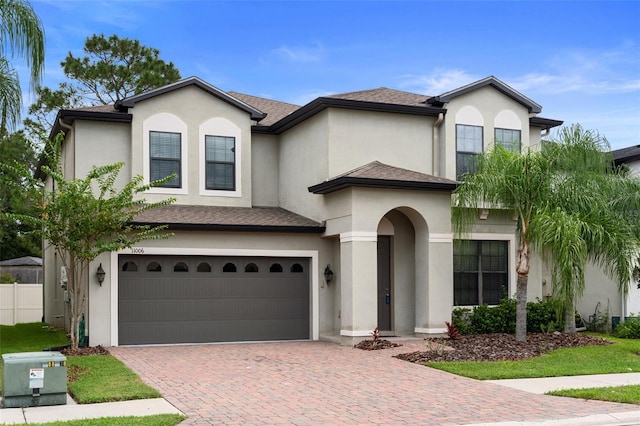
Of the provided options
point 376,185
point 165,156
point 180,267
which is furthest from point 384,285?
point 165,156

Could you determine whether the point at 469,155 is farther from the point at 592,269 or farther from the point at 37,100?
the point at 37,100

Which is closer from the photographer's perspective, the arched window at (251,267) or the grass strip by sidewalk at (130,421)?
the grass strip by sidewalk at (130,421)

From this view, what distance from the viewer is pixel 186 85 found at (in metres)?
21.5

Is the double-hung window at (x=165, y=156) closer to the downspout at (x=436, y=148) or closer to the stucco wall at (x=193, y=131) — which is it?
the stucco wall at (x=193, y=131)

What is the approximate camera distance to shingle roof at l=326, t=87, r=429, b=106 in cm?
2096

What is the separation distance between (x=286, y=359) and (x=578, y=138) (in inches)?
341

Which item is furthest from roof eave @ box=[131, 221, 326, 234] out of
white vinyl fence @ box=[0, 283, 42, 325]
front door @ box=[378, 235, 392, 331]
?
white vinyl fence @ box=[0, 283, 42, 325]

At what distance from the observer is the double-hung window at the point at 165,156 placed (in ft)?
68.8

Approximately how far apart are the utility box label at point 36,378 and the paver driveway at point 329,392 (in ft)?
6.27

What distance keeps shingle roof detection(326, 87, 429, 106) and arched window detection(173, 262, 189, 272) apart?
604cm

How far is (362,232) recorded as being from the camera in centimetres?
1872

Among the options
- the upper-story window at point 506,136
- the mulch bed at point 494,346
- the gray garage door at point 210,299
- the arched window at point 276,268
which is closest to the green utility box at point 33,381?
the mulch bed at point 494,346

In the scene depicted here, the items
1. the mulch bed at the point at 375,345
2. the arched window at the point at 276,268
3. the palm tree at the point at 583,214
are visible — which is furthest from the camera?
the arched window at the point at 276,268

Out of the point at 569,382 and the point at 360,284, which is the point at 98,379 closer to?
the point at 360,284
